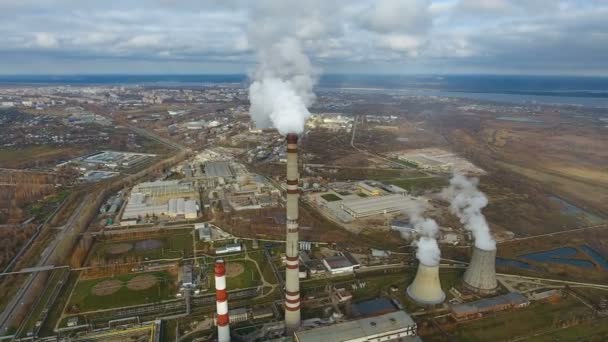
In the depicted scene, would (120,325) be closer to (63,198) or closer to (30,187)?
(63,198)

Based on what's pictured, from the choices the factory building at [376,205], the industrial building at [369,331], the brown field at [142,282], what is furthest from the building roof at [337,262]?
the brown field at [142,282]

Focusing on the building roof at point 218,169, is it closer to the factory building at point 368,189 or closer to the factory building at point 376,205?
the factory building at point 368,189

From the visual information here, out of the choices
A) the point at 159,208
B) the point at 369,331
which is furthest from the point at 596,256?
the point at 159,208

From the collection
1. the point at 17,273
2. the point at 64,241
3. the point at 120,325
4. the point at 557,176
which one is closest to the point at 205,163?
the point at 64,241

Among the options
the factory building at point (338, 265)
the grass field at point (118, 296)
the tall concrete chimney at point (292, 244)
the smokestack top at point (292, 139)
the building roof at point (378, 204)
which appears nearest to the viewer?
the tall concrete chimney at point (292, 244)

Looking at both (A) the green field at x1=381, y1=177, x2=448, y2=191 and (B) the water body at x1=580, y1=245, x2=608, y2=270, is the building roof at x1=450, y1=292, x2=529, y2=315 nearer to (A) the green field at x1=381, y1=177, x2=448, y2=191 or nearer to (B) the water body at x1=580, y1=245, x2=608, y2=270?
(B) the water body at x1=580, y1=245, x2=608, y2=270

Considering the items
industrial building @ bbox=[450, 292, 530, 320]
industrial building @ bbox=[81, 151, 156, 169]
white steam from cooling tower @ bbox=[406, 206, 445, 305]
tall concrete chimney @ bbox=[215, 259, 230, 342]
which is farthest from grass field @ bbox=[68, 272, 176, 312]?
industrial building @ bbox=[81, 151, 156, 169]
